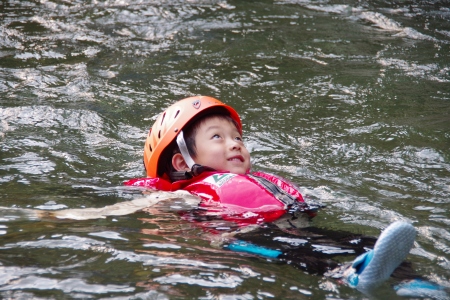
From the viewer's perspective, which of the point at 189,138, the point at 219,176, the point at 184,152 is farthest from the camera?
the point at 189,138

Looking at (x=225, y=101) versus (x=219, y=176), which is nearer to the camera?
(x=219, y=176)

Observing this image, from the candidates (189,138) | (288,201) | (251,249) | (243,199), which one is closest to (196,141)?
(189,138)

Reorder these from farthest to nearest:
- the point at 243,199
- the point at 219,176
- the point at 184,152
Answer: the point at 184,152
the point at 219,176
the point at 243,199

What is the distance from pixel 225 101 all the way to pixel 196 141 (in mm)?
2624

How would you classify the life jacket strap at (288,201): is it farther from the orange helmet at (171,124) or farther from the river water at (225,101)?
the orange helmet at (171,124)

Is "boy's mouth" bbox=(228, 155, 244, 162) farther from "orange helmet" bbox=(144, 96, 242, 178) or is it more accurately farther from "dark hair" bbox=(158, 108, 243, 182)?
"orange helmet" bbox=(144, 96, 242, 178)

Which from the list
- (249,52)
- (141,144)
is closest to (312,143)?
(141,144)

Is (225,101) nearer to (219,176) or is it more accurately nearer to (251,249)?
(219,176)

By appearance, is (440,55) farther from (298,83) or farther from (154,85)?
(154,85)

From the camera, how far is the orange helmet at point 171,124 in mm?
5195

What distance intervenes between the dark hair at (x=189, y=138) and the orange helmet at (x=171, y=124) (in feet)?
0.14

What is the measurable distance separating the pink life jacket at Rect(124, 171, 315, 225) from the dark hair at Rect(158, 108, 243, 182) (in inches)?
20.5

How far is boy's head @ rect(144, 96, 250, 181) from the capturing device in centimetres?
496

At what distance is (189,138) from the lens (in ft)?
17.0
